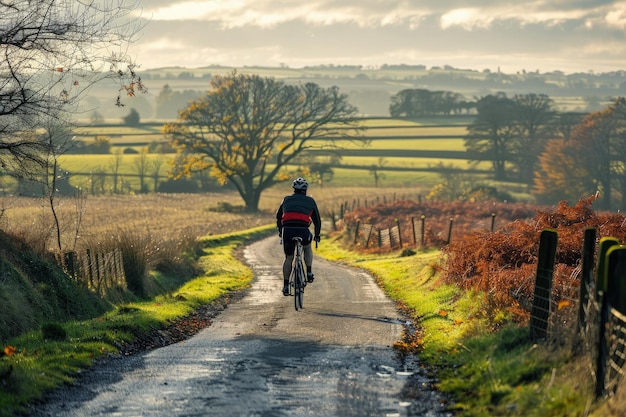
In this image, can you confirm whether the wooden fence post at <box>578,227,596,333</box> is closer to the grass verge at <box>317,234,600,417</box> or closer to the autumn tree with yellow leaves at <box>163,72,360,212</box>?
the grass verge at <box>317,234,600,417</box>

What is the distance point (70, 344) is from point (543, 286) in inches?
292

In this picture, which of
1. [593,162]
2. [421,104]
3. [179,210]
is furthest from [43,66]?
[421,104]

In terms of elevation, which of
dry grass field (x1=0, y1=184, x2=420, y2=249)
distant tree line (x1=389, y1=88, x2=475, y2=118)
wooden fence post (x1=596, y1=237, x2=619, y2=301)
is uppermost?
distant tree line (x1=389, y1=88, x2=475, y2=118)

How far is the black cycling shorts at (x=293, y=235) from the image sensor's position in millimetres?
19000

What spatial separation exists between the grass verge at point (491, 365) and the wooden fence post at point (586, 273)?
0.51 meters

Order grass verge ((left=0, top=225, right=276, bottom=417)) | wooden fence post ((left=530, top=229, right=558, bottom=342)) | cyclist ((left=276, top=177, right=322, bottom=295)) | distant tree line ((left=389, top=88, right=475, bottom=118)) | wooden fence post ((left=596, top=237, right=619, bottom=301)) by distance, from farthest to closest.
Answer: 1. distant tree line ((left=389, top=88, right=475, bottom=118))
2. cyclist ((left=276, top=177, right=322, bottom=295))
3. wooden fence post ((left=530, top=229, right=558, bottom=342))
4. grass verge ((left=0, top=225, right=276, bottom=417))
5. wooden fence post ((left=596, top=237, right=619, bottom=301))

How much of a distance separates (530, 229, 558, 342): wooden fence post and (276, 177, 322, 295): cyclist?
633 centimetres

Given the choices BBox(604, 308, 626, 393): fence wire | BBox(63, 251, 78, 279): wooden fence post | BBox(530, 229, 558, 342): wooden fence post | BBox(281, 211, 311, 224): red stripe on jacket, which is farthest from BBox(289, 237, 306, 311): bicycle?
BBox(604, 308, 626, 393): fence wire

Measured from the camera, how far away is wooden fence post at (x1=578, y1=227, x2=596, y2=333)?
37.2 feet

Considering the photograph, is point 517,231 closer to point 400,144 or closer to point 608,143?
point 608,143

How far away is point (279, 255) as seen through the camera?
48.2 metres

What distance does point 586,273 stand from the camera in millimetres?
A: 11398

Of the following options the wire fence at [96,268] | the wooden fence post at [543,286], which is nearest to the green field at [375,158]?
the wire fence at [96,268]

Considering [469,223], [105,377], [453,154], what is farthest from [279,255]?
[453,154]
